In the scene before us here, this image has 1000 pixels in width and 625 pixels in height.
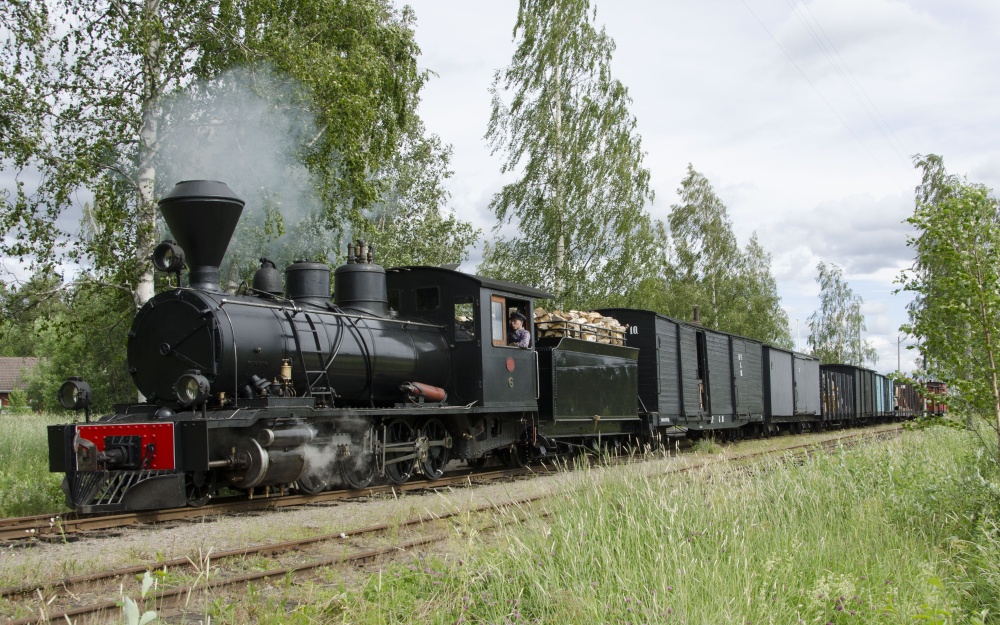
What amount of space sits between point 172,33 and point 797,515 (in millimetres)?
11287

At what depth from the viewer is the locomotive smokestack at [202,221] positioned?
8609 mm

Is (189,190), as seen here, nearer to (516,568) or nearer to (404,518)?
(404,518)

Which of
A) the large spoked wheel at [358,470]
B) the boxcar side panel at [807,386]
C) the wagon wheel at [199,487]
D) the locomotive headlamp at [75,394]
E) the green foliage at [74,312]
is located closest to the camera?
the wagon wheel at [199,487]

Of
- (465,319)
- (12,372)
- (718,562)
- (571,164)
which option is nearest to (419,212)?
(571,164)

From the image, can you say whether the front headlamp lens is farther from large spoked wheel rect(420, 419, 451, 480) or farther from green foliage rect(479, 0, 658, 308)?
green foliage rect(479, 0, 658, 308)

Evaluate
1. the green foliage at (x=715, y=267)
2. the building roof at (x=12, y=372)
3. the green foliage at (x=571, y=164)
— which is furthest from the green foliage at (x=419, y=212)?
the building roof at (x=12, y=372)

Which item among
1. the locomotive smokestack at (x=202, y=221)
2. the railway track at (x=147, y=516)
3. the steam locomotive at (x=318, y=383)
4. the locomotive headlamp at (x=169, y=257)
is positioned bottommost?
the railway track at (x=147, y=516)

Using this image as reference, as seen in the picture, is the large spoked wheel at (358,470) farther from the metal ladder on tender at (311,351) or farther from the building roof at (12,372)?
the building roof at (12,372)

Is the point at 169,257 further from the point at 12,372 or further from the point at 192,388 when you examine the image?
the point at 12,372

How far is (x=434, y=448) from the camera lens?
36.4 feet

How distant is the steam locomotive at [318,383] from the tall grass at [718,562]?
3.36 metres

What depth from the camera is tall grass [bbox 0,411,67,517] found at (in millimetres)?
8836

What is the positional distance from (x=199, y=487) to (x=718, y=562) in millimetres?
5772

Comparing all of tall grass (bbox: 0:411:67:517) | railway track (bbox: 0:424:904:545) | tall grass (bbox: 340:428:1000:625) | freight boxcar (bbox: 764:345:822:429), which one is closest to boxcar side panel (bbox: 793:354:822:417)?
freight boxcar (bbox: 764:345:822:429)
